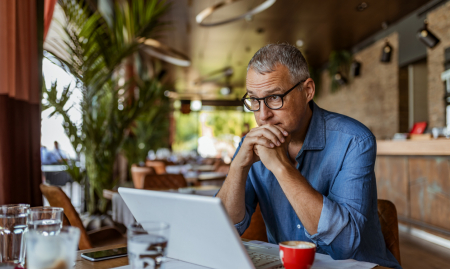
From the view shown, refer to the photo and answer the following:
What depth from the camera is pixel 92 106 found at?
378 cm

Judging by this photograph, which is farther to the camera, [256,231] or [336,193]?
[256,231]

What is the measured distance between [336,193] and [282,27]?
7.39 m

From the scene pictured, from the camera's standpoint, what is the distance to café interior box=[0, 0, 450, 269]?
2.07m

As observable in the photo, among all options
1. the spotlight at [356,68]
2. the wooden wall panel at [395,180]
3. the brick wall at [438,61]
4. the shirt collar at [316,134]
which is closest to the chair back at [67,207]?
the shirt collar at [316,134]

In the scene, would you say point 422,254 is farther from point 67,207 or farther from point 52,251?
point 52,251

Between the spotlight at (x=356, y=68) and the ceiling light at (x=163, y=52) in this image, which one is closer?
the spotlight at (x=356, y=68)

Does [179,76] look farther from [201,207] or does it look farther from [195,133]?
[201,207]

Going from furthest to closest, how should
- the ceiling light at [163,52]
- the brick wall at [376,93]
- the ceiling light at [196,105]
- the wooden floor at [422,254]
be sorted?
1. the ceiling light at [196,105]
2. the ceiling light at [163,52]
3. the brick wall at [376,93]
4. the wooden floor at [422,254]

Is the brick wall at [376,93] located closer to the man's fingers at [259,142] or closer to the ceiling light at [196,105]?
the man's fingers at [259,142]

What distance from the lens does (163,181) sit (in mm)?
3627

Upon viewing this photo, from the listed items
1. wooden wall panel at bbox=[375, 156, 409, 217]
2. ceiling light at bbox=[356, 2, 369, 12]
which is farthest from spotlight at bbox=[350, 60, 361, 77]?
wooden wall panel at bbox=[375, 156, 409, 217]

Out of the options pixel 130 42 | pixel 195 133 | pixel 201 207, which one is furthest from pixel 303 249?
pixel 195 133

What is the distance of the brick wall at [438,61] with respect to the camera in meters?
6.39

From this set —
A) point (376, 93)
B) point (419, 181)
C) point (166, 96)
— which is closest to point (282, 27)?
point (376, 93)
